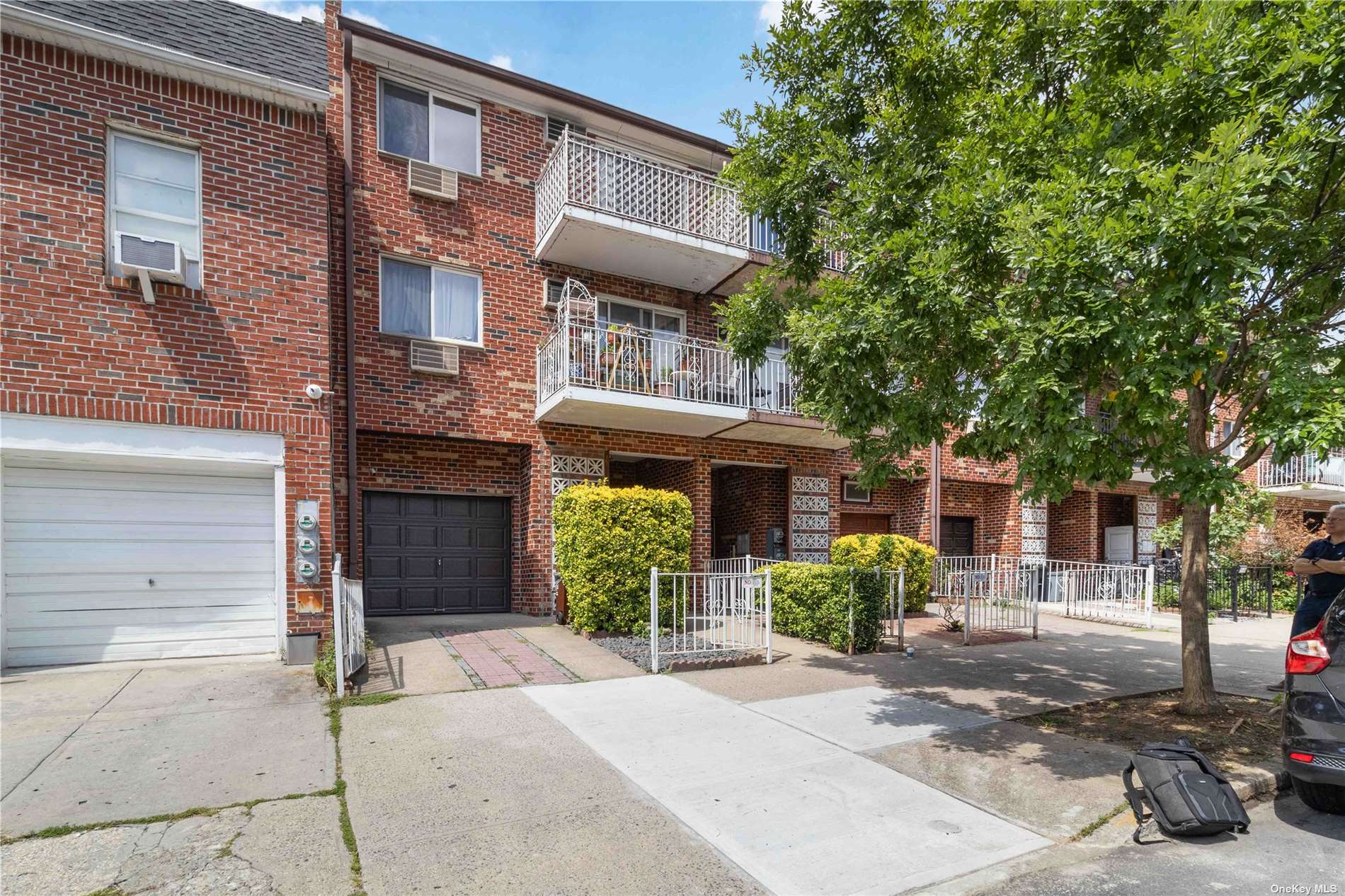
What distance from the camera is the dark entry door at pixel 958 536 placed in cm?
1683

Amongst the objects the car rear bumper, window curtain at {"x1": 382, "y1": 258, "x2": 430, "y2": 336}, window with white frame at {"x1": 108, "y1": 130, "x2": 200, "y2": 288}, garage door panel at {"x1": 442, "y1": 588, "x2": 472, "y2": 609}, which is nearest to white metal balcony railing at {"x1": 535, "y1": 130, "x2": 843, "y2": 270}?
window curtain at {"x1": 382, "y1": 258, "x2": 430, "y2": 336}

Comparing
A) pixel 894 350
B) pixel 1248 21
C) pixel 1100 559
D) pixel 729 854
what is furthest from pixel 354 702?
pixel 1100 559

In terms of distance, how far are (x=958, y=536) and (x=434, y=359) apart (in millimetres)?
13398

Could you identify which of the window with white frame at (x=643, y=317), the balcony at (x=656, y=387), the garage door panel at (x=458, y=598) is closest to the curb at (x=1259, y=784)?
the balcony at (x=656, y=387)

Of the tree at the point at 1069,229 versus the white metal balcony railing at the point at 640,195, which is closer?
the tree at the point at 1069,229

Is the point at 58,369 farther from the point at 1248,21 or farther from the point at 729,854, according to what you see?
the point at 1248,21

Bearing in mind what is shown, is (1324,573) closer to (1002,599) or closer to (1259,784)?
(1259,784)

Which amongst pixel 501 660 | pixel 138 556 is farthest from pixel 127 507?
pixel 501 660

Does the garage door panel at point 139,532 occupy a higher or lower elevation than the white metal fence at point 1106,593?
higher

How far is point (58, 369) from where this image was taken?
6.97m

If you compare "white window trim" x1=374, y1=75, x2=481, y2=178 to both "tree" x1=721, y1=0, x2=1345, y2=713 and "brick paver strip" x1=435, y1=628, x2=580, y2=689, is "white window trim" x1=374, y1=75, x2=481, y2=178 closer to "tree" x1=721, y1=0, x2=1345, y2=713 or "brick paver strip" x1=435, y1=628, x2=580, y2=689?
"tree" x1=721, y1=0, x2=1345, y2=713

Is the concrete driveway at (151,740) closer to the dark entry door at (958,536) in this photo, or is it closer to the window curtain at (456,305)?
the window curtain at (456,305)

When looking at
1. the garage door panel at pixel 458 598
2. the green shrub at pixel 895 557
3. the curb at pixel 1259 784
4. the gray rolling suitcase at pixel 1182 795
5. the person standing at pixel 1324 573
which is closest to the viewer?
the gray rolling suitcase at pixel 1182 795

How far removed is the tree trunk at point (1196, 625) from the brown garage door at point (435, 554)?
9308mm
